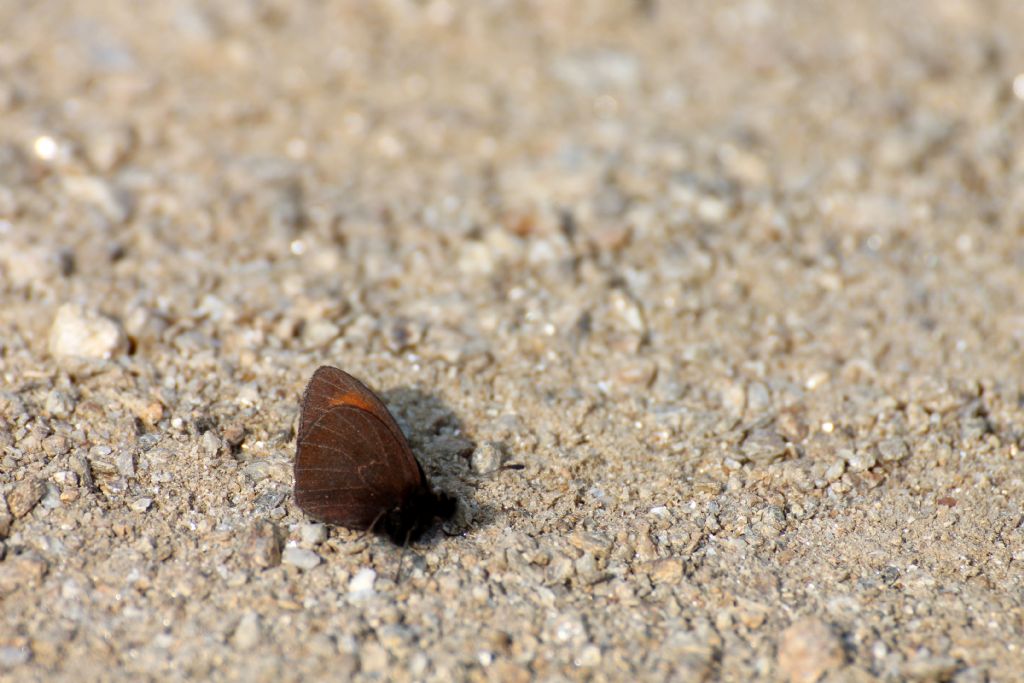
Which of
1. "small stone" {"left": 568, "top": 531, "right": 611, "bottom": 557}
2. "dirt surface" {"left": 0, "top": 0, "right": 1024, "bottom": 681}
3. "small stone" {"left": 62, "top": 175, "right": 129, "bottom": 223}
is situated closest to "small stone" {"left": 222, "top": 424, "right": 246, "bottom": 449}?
"dirt surface" {"left": 0, "top": 0, "right": 1024, "bottom": 681}

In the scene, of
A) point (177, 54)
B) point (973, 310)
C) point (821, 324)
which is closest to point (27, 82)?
point (177, 54)

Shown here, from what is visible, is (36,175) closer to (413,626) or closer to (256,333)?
(256,333)

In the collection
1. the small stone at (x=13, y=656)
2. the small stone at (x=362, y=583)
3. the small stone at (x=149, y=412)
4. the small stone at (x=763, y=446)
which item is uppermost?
the small stone at (x=763, y=446)

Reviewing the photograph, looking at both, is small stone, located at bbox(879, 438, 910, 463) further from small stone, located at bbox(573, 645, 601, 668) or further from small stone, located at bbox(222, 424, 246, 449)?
small stone, located at bbox(222, 424, 246, 449)

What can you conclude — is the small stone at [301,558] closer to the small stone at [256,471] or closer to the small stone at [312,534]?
the small stone at [312,534]

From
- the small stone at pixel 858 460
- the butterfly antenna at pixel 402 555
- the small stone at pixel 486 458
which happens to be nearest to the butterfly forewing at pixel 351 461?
the butterfly antenna at pixel 402 555

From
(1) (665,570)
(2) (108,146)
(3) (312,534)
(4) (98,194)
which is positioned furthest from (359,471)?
(2) (108,146)
